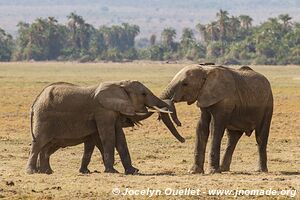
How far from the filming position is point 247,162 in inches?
827

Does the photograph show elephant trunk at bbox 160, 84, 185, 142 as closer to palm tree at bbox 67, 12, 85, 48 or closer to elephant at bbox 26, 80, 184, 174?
elephant at bbox 26, 80, 184, 174

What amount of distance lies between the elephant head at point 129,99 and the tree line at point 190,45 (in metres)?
92.4

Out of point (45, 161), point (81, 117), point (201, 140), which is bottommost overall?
point (45, 161)

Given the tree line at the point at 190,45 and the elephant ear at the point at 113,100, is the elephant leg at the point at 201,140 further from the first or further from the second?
the tree line at the point at 190,45

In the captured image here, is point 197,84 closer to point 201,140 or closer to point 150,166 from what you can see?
point 201,140

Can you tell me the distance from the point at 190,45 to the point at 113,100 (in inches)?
4488

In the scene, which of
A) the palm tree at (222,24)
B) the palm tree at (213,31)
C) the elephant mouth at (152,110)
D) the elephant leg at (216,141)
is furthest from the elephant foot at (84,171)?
the palm tree at (213,31)

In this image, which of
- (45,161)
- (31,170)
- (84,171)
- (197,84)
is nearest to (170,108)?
(197,84)

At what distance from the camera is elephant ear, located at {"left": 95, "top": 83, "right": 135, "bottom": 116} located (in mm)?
18172

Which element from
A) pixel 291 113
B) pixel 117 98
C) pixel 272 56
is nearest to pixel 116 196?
pixel 117 98

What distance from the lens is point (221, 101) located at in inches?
728

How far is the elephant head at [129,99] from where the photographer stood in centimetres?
1819

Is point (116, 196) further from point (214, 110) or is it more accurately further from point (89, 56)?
point (89, 56)

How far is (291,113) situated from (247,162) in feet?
44.7
